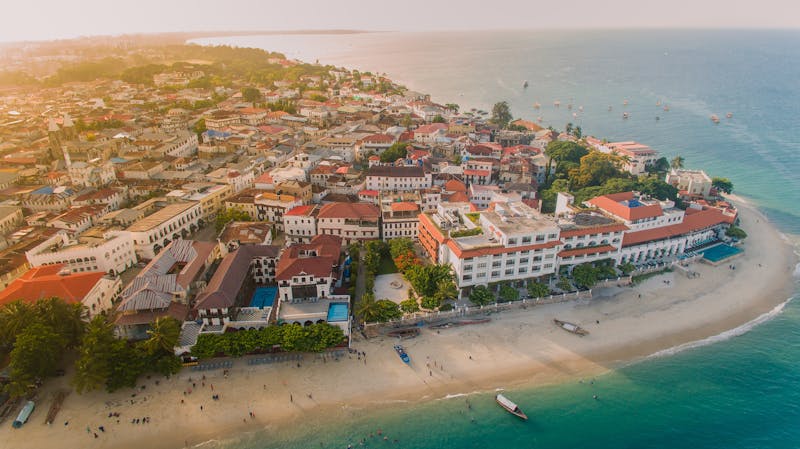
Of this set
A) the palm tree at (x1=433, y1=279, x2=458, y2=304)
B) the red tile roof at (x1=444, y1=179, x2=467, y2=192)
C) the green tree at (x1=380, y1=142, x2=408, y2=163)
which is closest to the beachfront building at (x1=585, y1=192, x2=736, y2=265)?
the red tile roof at (x1=444, y1=179, x2=467, y2=192)

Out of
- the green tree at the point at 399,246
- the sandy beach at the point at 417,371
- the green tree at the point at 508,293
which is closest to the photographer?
the sandy beach at the point at 417,371

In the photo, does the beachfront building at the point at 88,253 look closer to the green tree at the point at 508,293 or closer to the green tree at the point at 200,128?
the green tree at the point at 508,293

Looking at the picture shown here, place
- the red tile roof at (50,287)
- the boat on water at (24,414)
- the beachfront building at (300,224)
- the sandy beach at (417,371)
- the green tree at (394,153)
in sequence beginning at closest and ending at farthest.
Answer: the boat on water at (24,414) → the sandy beach at (417,371) → the red tile roof at (50,287) → the beachfront building at (300,224) → the green tree at (394,153)

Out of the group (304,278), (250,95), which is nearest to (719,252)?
(304,278)

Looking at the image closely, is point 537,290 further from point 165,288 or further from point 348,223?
point 165,288

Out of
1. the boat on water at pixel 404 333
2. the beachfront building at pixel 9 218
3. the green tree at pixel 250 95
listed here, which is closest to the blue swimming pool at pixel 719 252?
the boat on water at pixel 404 333

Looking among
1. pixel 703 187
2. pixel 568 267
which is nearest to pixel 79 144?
pixel 568 267
